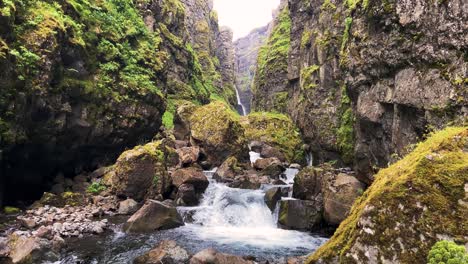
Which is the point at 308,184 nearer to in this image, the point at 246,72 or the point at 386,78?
the point at 386,78

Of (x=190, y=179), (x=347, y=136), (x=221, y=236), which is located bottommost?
(x=221, y=236)

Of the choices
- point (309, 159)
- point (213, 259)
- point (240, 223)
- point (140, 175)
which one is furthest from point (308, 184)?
point (309, 159)

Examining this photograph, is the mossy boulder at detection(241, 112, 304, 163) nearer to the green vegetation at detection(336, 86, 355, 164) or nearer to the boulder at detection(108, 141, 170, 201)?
the green vegetation at detection(336, 86, 355, 164)

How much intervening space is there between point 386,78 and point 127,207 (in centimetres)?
1808

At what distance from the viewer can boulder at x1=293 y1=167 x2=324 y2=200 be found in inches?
955

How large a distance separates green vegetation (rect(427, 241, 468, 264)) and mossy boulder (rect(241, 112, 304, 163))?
137ft

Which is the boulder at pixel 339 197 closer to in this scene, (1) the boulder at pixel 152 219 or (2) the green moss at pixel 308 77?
A: (1) the boulder at pixel 152 219

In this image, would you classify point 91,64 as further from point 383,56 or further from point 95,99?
point 383,56

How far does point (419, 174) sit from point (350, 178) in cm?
1568

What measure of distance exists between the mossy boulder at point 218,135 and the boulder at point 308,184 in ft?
41.0

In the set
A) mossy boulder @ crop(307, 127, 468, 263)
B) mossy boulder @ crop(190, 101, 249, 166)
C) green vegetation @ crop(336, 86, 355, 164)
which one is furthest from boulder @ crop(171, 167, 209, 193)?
mossy boulder @ crop(307, 127, 468, 263)

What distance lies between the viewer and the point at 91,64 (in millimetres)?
28891

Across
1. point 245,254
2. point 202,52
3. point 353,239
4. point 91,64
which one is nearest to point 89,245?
point 245,254

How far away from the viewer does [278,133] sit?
50.6 m
